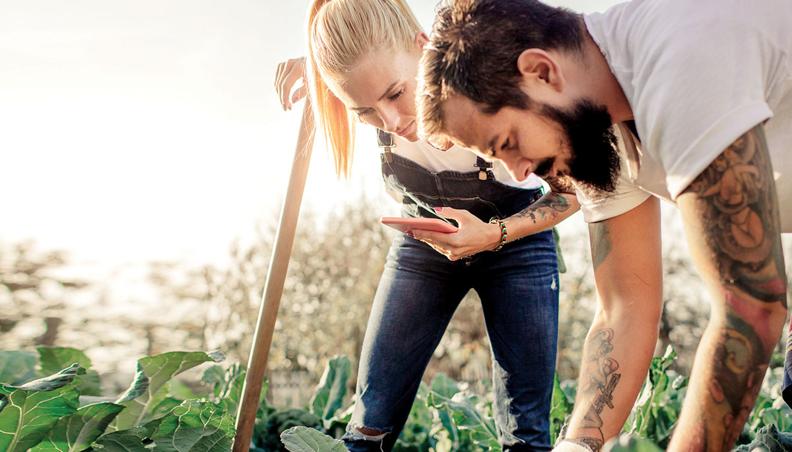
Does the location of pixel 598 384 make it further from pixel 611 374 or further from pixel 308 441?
pixel 308 441

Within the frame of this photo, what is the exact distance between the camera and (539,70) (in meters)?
1.37

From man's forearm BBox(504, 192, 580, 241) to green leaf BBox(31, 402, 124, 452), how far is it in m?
1.17

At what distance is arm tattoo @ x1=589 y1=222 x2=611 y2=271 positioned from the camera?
71.9 inches

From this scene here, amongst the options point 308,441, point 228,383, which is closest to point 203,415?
point 308,441

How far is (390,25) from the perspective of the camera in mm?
2143

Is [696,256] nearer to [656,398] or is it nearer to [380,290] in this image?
[380,290]

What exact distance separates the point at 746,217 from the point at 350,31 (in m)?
1.25

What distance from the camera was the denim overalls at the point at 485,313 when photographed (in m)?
2.35

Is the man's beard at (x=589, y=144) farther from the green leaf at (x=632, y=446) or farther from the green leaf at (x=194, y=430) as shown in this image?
the green leaf at (x=194, y=430)

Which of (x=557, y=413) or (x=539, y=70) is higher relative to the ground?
(x=539, y=70)

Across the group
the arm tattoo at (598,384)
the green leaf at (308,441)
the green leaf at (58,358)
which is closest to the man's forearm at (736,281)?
the arm tattoo at (598,384)

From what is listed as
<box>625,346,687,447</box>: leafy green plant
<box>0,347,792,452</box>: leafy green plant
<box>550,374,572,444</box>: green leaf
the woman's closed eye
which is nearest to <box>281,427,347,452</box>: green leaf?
<box>0,347,792,452</box>: leafy green plant

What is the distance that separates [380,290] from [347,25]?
2.73ft

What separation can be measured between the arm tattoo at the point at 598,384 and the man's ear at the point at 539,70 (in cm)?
69
